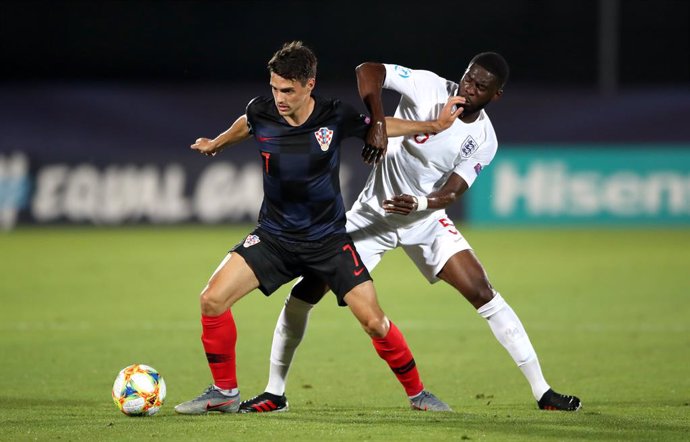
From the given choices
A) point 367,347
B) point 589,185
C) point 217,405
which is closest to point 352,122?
point 217,405

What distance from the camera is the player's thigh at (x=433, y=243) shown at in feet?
22.4

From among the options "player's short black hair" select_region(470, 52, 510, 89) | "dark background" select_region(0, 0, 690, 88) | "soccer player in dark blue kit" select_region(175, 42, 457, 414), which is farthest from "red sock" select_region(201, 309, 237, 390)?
"dark background" select_region(0, 0, 690, 88)

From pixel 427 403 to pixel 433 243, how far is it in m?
0.99

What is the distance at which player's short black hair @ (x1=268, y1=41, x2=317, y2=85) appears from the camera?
6.00m

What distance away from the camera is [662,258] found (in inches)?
587

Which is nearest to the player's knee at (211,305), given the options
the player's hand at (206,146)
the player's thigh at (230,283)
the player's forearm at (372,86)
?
the player's thigh at (230,283)

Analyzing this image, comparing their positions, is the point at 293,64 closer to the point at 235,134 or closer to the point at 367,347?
the point at 235,134

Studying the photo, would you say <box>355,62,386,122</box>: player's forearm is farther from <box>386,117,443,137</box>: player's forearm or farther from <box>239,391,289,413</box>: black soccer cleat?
<box>239,391,289,413</box>: black soccer cleat

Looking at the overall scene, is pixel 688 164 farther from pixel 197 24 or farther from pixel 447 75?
pixel 197 24

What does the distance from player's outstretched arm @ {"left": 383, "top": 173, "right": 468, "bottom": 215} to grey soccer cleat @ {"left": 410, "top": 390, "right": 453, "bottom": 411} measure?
42.0 inches

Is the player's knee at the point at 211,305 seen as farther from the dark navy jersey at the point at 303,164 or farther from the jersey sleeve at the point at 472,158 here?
the jersey sleeve at the point at 472,158

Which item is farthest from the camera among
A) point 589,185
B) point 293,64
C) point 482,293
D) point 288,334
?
point 589,185

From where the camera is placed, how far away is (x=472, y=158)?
22.7 feet

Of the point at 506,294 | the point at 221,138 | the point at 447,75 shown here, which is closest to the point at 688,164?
the point at 447,75
